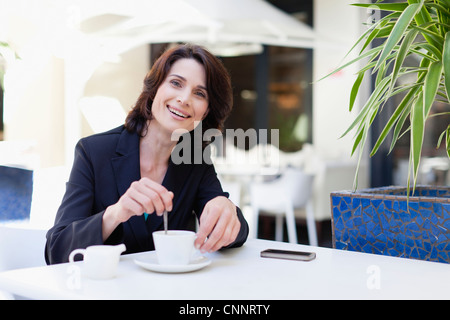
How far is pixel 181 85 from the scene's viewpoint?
1660 millimetres

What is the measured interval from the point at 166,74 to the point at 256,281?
2.96 ft

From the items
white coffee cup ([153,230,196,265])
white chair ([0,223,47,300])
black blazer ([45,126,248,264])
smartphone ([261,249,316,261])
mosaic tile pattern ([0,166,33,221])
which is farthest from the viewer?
mosaic tile pattern ([0,166,33,221])

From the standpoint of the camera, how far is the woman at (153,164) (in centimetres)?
139

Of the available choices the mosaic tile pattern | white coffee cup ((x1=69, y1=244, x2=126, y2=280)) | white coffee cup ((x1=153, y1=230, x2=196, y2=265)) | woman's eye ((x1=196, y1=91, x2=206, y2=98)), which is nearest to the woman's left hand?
white coffee cup ((x1=153, y1=230, x2=196, y2=265))

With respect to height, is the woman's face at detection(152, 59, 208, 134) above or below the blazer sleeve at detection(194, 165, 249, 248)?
above

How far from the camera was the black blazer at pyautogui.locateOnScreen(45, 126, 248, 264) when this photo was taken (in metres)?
1.32

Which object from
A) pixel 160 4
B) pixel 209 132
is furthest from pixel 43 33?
pixel 209 132

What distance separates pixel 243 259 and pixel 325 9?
7397 millimetres

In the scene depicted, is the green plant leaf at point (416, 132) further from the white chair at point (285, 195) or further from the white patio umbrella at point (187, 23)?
the white chair at point (285, 195)

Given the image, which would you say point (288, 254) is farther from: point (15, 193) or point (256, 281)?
point (15, 193)

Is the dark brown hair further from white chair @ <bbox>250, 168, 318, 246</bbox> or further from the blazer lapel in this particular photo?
white chair @ <bbox>250, 168, 318, 246</bbox>

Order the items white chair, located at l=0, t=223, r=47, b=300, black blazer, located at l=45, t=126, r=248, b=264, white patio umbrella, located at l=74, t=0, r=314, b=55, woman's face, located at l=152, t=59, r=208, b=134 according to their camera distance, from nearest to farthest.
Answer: black blazer, located at l=45, t=126, r=248, b=264 → white chair, located at l=0, t=223, r=47, b=300 → woman's face, located at l=152, t=59, r=208, b=134 → white patio umbrella, located at l=74, t=0, r=314, b=55

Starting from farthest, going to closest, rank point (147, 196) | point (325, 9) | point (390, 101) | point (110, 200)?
1. point (325, 9)
2. point (390, 101)
3. point (110, 200)
4. point (147, 196)
